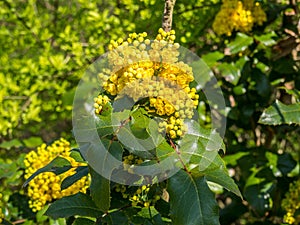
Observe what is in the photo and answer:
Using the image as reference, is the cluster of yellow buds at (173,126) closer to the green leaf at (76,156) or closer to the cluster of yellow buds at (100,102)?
the cluster of yellow buds at (100,102)

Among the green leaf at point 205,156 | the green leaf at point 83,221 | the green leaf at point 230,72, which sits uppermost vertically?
the green leaf at point 205,156

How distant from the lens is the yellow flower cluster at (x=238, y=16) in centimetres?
231

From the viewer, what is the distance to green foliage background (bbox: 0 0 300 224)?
93.7 inches

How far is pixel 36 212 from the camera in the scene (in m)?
2.04

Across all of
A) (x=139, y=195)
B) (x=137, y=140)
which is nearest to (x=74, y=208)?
(x=139, y=195)

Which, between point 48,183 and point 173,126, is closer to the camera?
point 173,126

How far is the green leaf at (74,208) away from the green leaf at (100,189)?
0.17 m

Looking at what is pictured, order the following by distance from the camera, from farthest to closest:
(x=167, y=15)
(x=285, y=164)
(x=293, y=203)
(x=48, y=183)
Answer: (x=285, y=164), (x=293, y=203), (x=48, y=183), (x=167, y=15)

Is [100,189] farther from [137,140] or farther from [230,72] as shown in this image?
[230,72]

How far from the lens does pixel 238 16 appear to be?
7.61 feet

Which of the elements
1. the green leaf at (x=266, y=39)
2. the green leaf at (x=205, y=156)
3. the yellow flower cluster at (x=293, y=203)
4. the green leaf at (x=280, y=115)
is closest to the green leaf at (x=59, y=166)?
the green leaf at (x=205, y=156)

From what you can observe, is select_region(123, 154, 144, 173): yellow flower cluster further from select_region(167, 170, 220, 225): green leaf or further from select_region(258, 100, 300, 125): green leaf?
select_region(258, 100, 300, 125): green leaf

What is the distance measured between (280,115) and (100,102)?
0.87 m

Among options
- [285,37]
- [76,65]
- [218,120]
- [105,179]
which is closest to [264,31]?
[285,37]
